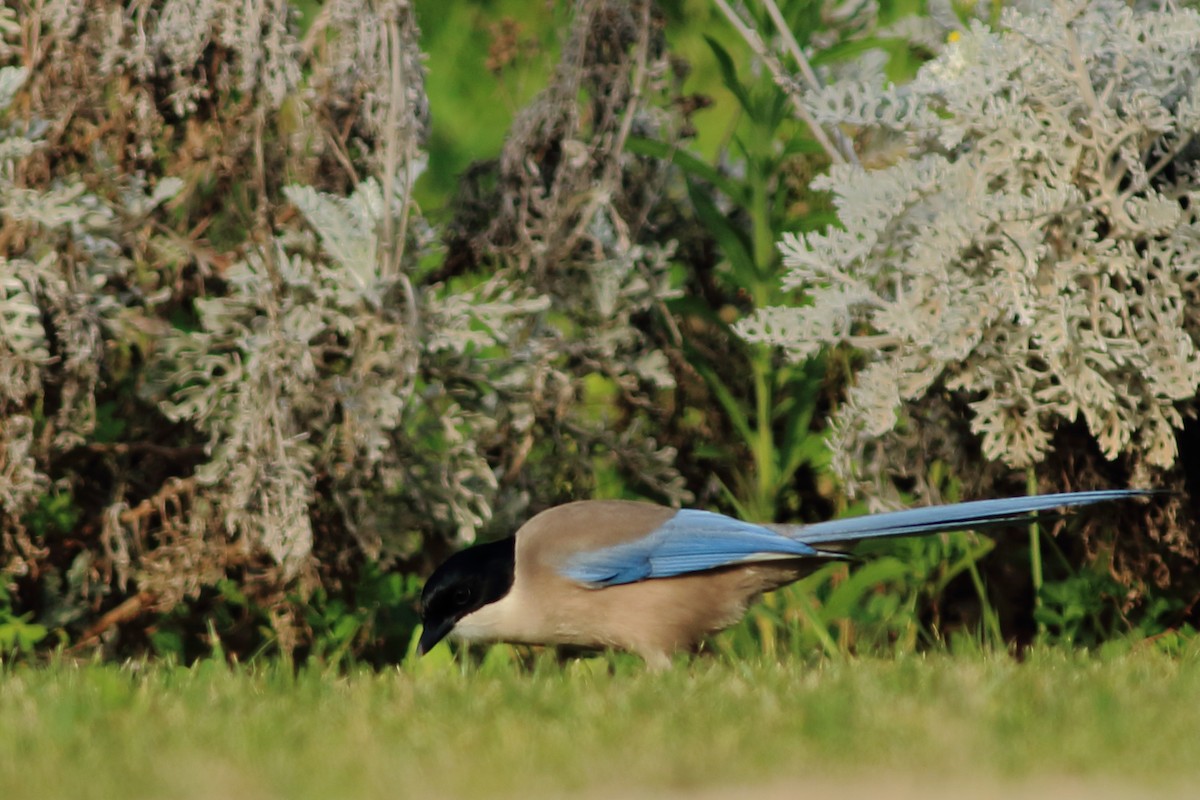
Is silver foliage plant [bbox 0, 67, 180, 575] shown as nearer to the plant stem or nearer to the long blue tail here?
the long blue tail

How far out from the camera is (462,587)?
5207 millimetres

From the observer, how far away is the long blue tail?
5145 mm

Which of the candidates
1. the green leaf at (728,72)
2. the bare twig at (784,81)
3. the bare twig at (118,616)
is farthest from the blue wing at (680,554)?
the green leaf at (728,72)

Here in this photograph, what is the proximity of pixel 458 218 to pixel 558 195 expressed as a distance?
1.39 ft

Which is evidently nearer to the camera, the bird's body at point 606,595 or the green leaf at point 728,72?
the bird's body at point 606,595

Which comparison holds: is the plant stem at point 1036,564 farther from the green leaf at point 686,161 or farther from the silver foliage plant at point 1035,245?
the green leaf at point 686,161

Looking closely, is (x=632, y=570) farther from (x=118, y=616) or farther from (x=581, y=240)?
(x=118, y=616)

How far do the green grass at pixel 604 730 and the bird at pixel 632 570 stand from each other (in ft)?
0.87

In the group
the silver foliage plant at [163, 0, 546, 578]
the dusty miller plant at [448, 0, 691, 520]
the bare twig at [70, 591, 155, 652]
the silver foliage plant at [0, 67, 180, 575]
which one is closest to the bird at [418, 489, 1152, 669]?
the silver foliage plant at [163, 0, 546, 578]

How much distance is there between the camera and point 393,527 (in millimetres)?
5543

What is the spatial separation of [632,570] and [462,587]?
0.53 meters

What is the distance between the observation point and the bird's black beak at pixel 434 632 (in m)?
5.30

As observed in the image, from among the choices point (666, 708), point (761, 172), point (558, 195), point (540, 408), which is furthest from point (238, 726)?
point (761, 172)

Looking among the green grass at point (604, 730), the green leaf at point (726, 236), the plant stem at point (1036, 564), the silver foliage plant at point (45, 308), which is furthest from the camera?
the green leaf at point (726, 236)
